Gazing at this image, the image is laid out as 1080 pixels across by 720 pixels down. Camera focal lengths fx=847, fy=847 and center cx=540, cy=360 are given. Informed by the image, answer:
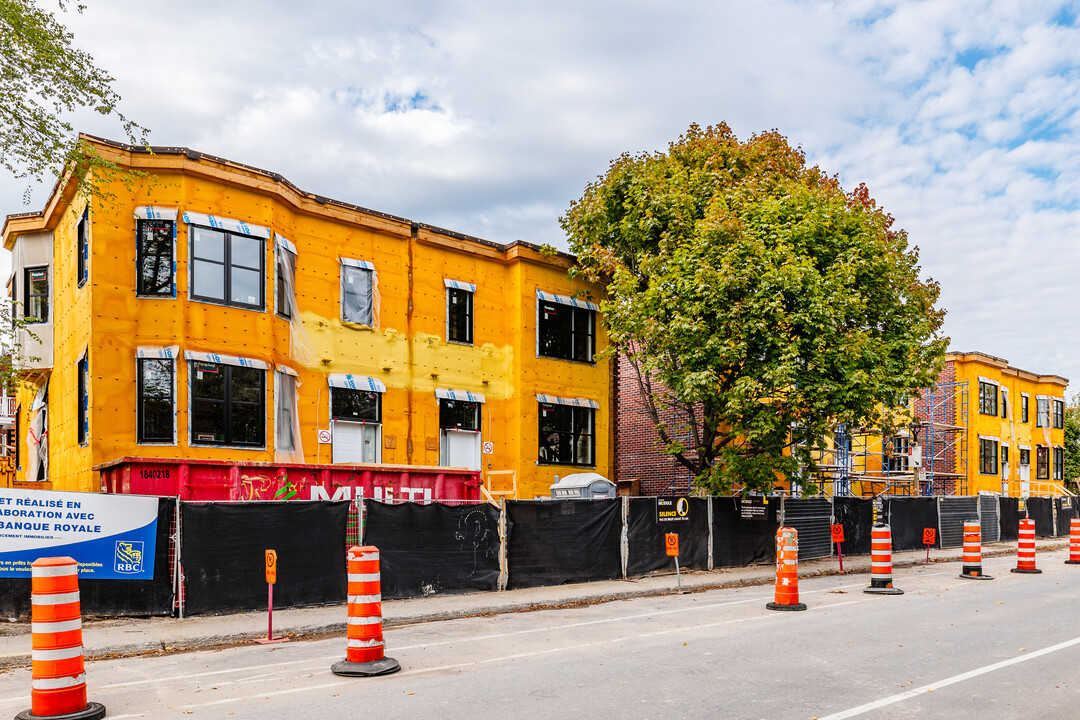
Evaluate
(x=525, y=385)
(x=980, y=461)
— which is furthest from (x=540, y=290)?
(x=980, y=461)

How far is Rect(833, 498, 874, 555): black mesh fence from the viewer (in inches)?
989

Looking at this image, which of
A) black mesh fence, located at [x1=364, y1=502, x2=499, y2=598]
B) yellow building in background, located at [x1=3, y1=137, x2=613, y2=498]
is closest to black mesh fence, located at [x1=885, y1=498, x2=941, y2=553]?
yellow building in background, located at [x1=3, y1=137, x2=613, y2=498]

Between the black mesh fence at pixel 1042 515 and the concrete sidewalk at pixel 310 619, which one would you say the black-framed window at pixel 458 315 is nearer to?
the concrete sidewalk at pixel 310 619

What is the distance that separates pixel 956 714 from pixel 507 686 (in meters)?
3.87

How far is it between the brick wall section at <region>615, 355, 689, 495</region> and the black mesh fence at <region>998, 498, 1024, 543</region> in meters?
13.8

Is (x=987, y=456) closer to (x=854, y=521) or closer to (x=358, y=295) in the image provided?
(x=854, y=521)

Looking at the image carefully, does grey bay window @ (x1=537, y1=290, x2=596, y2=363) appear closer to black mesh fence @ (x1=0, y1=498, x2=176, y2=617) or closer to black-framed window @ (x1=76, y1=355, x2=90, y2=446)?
black-framed window @ (x1=76, y1=355, x2=90, y2=446)

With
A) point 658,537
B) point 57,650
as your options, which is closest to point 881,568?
point 658,537

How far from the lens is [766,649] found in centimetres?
984

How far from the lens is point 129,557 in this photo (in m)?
12.5

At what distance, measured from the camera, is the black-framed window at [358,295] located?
20844 millimetres

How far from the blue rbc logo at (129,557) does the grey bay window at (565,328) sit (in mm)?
13292

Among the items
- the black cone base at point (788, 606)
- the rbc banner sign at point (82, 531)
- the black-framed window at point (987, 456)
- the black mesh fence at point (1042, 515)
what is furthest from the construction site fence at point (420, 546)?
the black-framed window at point (987, 456)

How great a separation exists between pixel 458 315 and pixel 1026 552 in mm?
15225
